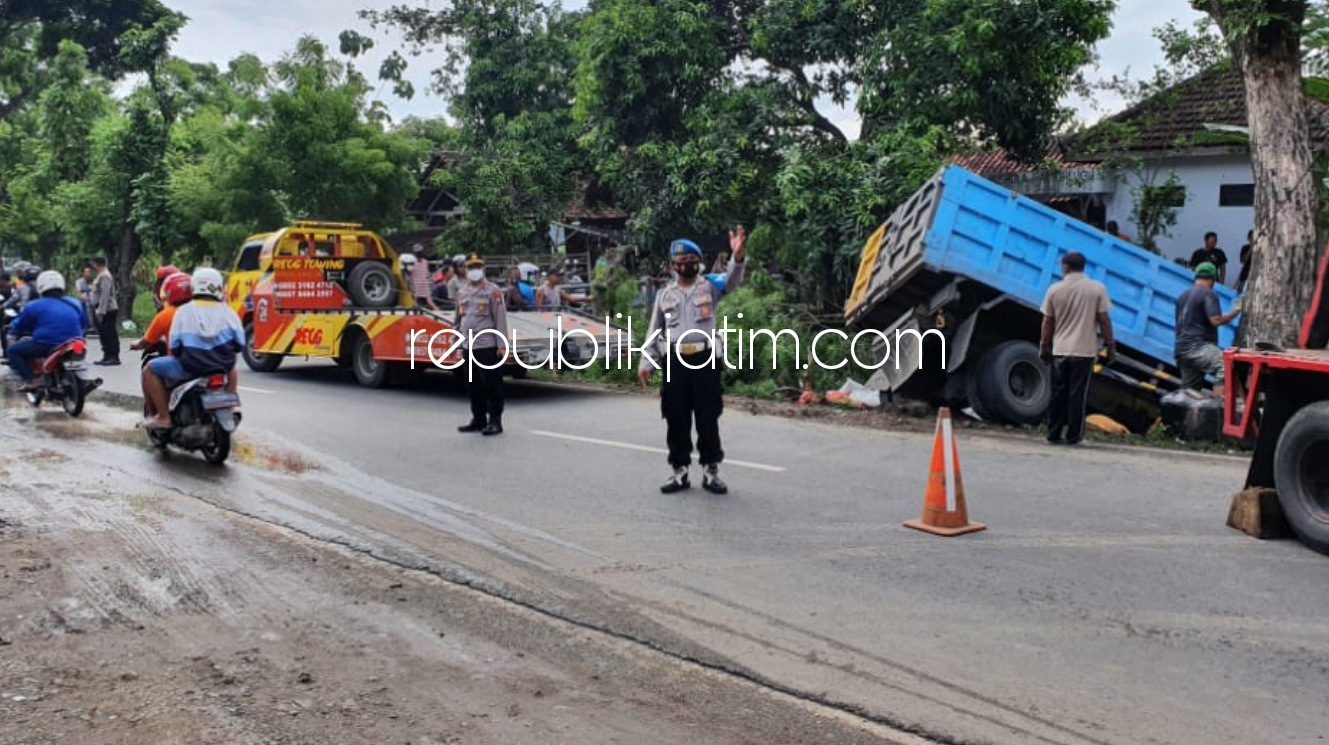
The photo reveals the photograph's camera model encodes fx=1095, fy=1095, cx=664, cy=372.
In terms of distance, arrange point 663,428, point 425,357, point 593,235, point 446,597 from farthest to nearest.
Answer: point 593,235 → point 425,357 → point 663,428 → point 446,597

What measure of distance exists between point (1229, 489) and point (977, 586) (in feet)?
10.9

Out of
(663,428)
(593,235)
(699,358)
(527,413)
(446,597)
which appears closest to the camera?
(446,597)

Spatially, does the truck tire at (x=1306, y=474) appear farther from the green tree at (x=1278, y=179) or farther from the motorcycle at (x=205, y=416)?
the motorcycle at (x=205, y=416)

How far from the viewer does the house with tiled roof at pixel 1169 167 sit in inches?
718

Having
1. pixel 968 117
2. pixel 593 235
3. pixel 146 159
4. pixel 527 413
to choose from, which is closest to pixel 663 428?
pixel 527 413

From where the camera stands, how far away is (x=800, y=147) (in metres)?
17.7

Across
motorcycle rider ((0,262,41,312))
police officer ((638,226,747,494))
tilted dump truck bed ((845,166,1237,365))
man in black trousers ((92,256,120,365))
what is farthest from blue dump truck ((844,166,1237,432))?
motorcycle rider ((0,262,41,312))

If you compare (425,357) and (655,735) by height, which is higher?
(425,357)

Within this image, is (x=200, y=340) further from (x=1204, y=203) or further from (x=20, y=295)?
(x=1204, y=203)

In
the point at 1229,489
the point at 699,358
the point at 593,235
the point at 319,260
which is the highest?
the point at 593,235

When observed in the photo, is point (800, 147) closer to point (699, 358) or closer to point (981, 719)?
point (699, 358)

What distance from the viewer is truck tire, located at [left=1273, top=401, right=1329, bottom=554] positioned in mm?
6008

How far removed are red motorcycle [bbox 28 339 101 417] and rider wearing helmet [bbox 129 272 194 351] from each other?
8.75ft

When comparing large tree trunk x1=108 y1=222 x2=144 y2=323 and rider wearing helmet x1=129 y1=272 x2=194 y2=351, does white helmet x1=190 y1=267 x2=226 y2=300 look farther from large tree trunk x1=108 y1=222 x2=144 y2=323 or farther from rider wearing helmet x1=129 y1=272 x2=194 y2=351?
large tree trunk x1=108 y1=222 x2=144 y2=323
